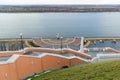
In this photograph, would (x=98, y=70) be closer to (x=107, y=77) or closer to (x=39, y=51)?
(x=107, y=77)

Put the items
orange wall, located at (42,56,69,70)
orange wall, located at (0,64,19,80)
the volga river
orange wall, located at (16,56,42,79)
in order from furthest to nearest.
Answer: the volga river
orange wall, located at (42,56,69,70)
orange wall, located at (16,56,42,79)
orange wall, located at (0,64,19,80)

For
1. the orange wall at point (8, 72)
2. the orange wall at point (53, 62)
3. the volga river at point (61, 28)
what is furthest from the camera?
the volga river at point (61, 28)

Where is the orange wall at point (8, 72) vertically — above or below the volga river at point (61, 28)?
above

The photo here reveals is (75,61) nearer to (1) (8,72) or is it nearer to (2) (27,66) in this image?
(2) (27,66)

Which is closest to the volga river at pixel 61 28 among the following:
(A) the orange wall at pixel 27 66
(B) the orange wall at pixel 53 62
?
(B) the orange wall at pixel 53 62

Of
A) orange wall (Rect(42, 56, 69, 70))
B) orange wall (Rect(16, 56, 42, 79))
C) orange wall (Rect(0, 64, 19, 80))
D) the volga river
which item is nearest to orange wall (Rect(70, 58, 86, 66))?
orange wall (Rect(42, 56, 69, 70))

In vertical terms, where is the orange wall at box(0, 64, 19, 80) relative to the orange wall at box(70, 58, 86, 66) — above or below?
above

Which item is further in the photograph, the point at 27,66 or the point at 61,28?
the point at 61,28

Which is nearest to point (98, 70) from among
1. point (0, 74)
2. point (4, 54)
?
point (0, 74)

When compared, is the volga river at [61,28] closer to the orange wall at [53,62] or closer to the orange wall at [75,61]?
the orange wall at [75,61]

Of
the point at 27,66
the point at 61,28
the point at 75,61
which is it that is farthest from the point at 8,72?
the point at 61,28

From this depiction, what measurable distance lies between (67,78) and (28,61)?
4.34m

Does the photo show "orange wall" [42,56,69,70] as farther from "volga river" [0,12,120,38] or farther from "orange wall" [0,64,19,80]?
"volga river" [0,12,120,38]

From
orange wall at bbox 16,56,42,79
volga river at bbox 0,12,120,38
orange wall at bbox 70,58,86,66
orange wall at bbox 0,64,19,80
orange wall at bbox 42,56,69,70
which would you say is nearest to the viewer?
orange wall at bbox 0,64,19,80
